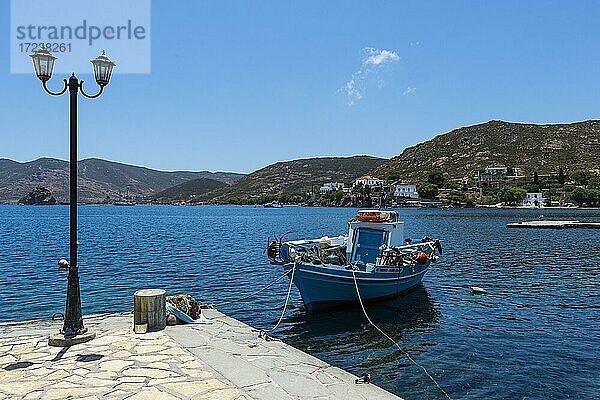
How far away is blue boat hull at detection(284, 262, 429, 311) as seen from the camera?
16156mm

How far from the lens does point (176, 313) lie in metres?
11.3

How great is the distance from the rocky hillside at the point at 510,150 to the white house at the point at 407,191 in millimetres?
16319

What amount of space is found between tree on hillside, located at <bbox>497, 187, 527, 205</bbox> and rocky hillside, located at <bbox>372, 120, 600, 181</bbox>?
55.8ft

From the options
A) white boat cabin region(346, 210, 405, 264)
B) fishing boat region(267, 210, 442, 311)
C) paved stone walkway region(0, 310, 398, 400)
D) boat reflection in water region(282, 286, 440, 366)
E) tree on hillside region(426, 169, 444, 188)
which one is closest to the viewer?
paved stone walkway region(0, 310, 398, 400)

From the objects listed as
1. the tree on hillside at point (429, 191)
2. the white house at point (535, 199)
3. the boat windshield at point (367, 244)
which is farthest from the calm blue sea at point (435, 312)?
the tree on hillside at point (429, 191)

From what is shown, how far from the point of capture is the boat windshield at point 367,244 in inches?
768

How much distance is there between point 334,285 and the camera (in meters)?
16.3

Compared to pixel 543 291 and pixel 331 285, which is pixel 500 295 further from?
pixel 331 285

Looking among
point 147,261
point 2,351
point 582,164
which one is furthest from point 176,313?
point 582,164

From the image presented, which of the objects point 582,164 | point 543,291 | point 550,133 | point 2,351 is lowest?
point 543,291

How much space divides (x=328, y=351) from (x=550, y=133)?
569 feet

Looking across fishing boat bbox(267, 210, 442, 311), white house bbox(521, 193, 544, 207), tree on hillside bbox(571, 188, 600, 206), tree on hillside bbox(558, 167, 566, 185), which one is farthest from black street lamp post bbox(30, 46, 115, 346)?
tree on hillside bbox(558, 167, 566, 185)

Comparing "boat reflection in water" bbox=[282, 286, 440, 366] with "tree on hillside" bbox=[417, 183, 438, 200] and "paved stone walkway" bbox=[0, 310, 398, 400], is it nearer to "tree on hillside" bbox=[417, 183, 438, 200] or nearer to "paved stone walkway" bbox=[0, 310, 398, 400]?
"paved stone walkway" bbox=[0, 310, 398, 400]

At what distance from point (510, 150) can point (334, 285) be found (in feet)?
544
